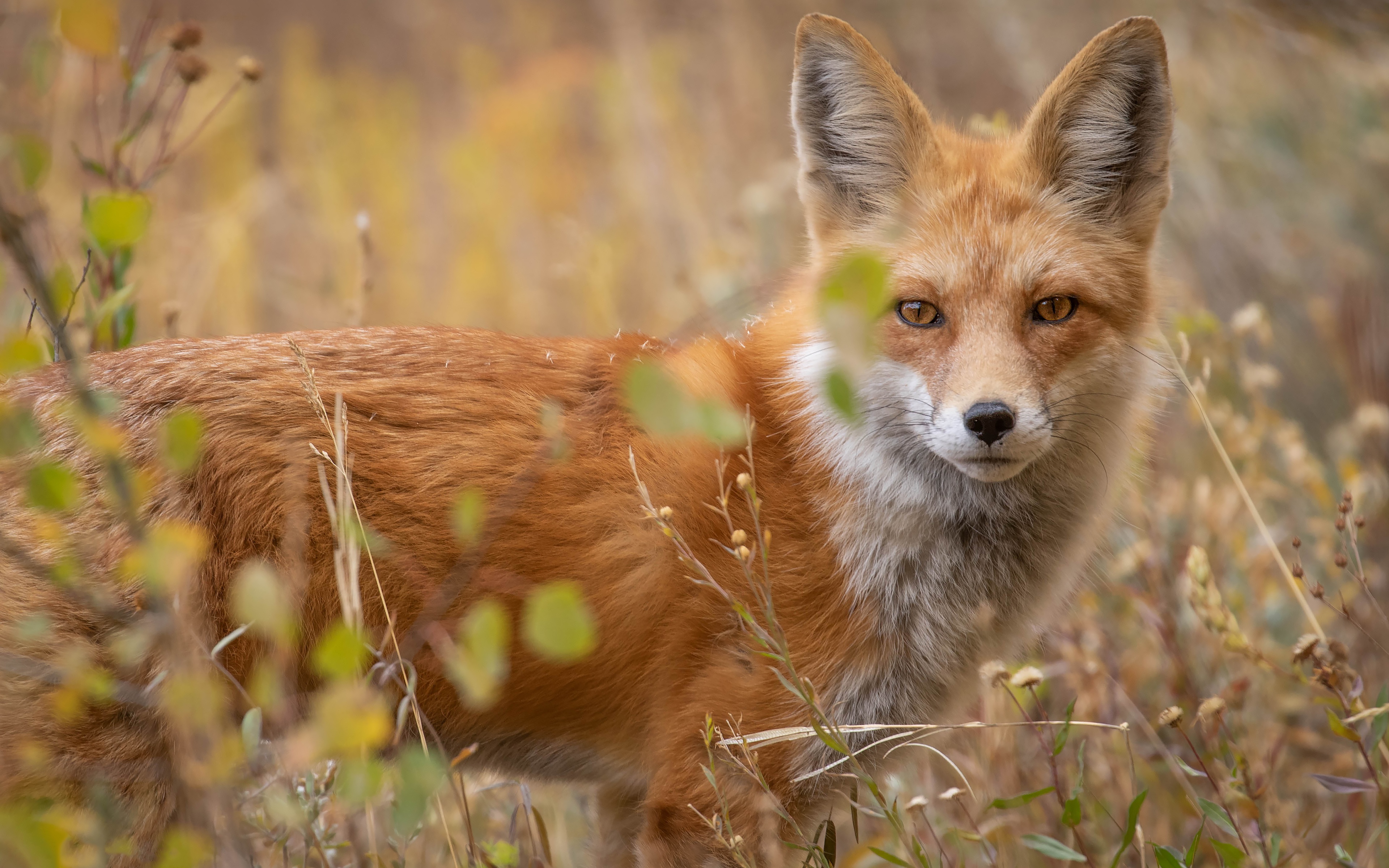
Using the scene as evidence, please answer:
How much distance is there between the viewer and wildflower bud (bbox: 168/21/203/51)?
9.70ft

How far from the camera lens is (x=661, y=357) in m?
2.75

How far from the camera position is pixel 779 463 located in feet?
9.05

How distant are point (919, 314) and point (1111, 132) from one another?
0.84m

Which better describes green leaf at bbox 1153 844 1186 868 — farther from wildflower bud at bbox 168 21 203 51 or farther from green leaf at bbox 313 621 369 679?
wildflower bud at bbox 168 21 203 51

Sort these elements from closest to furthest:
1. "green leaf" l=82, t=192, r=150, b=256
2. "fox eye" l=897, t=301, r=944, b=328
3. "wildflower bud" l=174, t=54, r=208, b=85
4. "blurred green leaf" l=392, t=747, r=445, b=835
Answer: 1. "blurred green leaf" l=392, t=747, r=445, b=835
2. "green leaf" l=82, t=192, r=150, b=256
3. "fox eye" l=897, t=301, r=944, b=328
4. "wildflower bud" l=174, t=54, r=208, b=85

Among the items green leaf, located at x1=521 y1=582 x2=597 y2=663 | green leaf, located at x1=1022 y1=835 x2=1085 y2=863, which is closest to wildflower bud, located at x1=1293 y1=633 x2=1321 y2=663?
green leaf, located at x1=1022 y1=835 x2=1085 y2=863

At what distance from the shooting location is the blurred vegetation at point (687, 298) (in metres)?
1.64

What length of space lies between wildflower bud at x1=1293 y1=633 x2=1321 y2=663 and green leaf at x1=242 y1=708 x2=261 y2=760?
83.7 inches

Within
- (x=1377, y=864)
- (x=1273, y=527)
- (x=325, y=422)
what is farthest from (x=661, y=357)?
(x=1273, y=527)

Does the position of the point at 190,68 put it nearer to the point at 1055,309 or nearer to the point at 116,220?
the point at 116,220

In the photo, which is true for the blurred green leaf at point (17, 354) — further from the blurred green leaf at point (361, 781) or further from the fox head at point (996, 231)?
the fox head at point (996, 231)

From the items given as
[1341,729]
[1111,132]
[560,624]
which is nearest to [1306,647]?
[1341,729]

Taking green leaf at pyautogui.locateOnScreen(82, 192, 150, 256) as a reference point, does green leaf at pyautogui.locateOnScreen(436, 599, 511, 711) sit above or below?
below

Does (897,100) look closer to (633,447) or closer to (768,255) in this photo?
(633,447)
